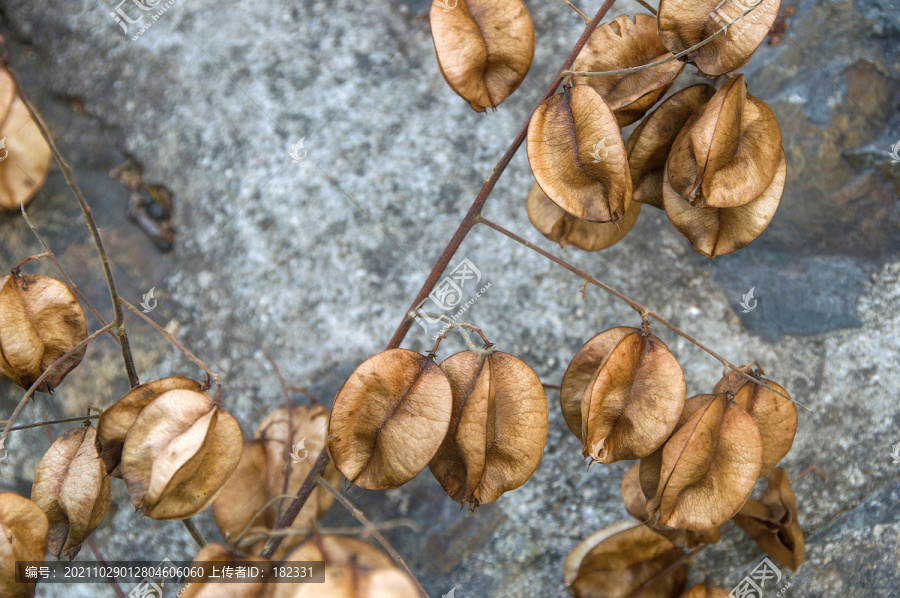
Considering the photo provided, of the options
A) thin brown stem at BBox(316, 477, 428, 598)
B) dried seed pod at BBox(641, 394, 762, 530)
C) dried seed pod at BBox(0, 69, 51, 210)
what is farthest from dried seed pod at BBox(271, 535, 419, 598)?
dried seed pod at BBox(0, 69, 51, 210)

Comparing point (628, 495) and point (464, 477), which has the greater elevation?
point (464, 477)

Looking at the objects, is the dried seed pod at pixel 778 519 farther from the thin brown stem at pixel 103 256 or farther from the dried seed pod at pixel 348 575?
the thin brown stem at pixel 103 256

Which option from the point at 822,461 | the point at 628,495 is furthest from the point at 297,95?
the point at 822,461

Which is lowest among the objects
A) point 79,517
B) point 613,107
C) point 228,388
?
point 228,388

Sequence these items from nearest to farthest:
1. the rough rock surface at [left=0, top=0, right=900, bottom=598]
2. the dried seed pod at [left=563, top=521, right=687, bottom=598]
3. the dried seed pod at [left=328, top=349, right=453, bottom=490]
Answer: the dried seed pod at [left=328, top=349, right=453, bottom=490] < the dried seed pod at [left=563, top=521, right=687, bottom=598] < the rough rock surface at [left=0, top=0, right=900, bottom=598]

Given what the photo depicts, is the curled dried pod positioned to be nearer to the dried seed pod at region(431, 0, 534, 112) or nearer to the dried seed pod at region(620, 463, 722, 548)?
the dried seed pod at region(620, 463, 722, 548)

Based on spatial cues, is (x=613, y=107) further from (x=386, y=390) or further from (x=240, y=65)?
(x=240, y=65)

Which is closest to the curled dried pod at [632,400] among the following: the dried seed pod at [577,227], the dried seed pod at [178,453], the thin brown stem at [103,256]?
the dried seed pod at [577,227]
